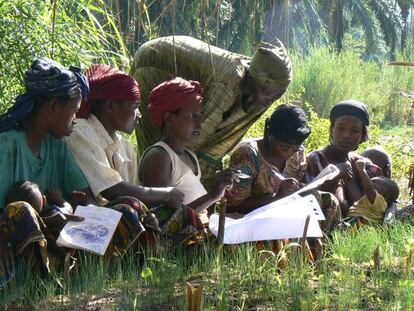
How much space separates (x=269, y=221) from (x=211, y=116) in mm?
1151

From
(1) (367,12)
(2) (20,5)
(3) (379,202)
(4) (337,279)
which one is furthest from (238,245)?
(1) (367,12)

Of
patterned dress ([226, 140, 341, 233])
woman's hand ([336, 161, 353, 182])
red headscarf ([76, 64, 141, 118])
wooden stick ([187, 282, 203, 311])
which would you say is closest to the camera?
wooden stick ([187, 282, 203, 311])

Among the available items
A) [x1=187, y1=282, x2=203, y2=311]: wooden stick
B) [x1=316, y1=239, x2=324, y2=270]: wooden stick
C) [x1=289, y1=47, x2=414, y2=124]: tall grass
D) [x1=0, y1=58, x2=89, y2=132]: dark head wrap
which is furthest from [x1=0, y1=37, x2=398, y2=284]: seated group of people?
[x1=289, y1=47, x2=414, y2=124]: tall grass

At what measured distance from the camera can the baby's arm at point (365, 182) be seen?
635cm

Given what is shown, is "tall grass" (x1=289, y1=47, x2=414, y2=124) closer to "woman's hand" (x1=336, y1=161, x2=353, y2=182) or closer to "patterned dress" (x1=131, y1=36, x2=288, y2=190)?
"woman's hand" (x1=336, y1=161, x2=353, y2=182)

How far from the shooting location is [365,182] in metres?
6.39

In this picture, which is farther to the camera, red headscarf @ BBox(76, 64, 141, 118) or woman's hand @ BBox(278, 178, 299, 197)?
woman's hand @ BBox(278, 178, 299, 197)

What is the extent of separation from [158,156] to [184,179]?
0.25 meters

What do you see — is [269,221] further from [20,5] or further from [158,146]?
[20,5]

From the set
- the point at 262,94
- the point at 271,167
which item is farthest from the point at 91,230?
the point at 262,94

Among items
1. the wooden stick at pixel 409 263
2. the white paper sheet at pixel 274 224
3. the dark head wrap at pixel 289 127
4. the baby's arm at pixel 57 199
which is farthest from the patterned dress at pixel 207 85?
the wooden stick at pixel 409 263

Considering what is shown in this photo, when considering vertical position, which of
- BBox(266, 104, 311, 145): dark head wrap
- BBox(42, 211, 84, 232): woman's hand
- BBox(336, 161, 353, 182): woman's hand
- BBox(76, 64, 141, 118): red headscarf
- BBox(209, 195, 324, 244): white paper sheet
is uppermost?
BBox(76, 64, 141, 118): red headscarf

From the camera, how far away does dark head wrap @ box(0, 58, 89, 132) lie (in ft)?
15.7

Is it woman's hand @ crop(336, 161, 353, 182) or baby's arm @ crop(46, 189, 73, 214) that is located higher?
woman's hand @ crop(336, 161, 353, 182)
